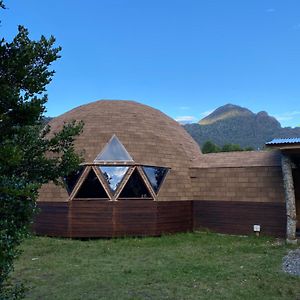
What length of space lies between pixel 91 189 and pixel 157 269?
665 cm

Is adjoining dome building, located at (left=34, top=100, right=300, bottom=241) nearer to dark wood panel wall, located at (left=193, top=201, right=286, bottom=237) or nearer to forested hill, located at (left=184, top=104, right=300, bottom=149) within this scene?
dark wood panel wall, located at (left=193, top=201, right=286, bottom=237)

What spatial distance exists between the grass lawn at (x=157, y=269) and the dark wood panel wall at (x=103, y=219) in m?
0.80

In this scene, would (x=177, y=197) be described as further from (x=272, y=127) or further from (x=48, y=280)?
(x=272, y=127)

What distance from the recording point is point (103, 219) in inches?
602

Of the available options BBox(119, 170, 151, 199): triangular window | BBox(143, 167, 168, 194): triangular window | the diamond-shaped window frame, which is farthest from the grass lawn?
the diamond-shaped window frame

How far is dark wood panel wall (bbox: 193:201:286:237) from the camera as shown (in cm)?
1512

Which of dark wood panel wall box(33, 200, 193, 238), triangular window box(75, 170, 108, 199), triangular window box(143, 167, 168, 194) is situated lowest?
dark wood panel wall box(33, 200, 193, 238)

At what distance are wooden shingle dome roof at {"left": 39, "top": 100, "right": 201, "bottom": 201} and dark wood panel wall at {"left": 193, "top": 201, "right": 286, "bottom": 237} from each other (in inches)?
39.0

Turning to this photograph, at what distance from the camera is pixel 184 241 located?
1451 cm

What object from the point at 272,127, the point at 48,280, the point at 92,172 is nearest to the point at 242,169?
the point at 92,172

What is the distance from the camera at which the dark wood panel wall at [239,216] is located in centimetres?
1512

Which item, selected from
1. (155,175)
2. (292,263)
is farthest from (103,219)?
(292,263)

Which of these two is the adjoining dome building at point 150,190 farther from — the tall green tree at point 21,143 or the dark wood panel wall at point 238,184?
the tall green tree at point 21,143

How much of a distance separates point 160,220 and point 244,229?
3.33m
